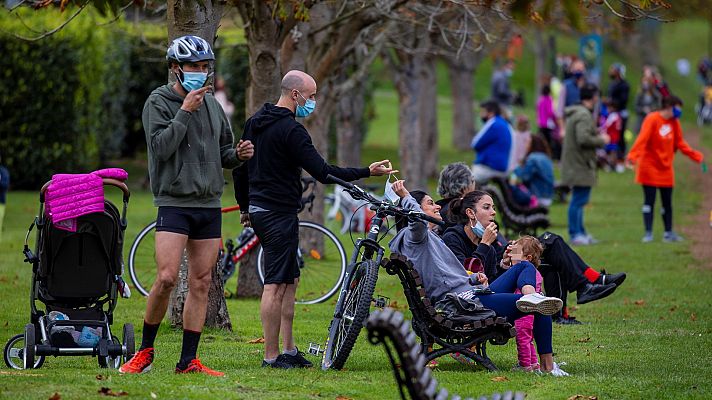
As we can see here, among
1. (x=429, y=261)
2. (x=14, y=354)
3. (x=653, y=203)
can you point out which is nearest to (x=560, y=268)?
(x=429, y=261)

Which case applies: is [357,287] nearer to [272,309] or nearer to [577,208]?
[272,309]

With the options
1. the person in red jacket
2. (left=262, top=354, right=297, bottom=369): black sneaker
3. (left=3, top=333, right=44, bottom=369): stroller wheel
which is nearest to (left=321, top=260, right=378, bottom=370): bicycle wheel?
(left=262, top=354, right=297, bottom=369): black sneaker

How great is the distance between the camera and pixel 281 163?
862cm

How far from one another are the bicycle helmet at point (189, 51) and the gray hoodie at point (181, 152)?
0.22 m

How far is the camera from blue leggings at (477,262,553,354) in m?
8.88

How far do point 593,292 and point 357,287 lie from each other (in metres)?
3.25

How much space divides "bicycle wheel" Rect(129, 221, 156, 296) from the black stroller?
414cm

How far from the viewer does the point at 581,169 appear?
61.6 feet

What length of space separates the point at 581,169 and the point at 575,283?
24.9 feet

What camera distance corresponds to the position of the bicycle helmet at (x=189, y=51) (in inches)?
308

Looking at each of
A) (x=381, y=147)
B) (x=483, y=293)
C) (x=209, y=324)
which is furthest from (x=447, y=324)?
(x=381, y=147)

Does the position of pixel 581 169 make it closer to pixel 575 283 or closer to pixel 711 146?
pixel 575 283

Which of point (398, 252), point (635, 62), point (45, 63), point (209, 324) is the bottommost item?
point (209, 324)

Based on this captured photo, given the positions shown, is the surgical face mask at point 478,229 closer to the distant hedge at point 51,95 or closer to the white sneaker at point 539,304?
the white sneaker at point 539,304
